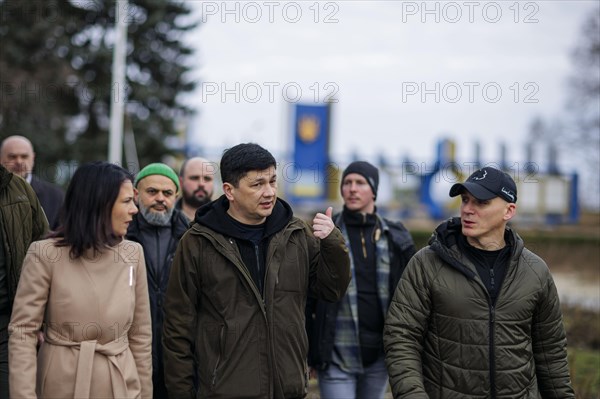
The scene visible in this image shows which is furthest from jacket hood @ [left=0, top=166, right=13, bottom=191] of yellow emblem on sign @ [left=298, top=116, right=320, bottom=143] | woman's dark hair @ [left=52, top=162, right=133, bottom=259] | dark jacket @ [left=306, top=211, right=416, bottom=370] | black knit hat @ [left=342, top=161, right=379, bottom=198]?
yellow emblem on sign @ [left=298, top=116, right=320, bottom=143]

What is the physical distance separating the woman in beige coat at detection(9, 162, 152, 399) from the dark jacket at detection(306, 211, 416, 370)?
1.57 m

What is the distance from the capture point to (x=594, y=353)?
8695 millimetres

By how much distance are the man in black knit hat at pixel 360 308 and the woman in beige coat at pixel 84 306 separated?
1.60 metres

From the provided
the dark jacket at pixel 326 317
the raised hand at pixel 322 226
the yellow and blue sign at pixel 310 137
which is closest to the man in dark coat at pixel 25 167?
the dark jacket at pixel 326 317

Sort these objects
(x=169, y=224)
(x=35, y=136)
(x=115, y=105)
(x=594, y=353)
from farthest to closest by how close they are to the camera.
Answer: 1. (x=35, y=136)
2. (x=115, y=105)
3. (x=594, y=353)
4. (x=169, y=224)

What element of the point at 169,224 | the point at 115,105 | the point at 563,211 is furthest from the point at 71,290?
the point at 563,211

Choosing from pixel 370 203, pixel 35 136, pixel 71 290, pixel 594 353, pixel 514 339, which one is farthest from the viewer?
pixel 35 136

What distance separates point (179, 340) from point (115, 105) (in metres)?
11.9

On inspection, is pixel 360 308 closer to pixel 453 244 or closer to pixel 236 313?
pixel 453 244

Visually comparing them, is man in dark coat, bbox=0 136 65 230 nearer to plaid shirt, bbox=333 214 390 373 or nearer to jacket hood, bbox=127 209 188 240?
jacket hood, bbox=127 209 188 240

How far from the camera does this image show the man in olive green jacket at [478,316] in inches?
134

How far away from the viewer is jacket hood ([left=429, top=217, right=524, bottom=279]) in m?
3.50

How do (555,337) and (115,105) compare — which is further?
(115,105)

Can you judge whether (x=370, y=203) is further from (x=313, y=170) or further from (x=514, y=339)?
(x=313, y=170)
